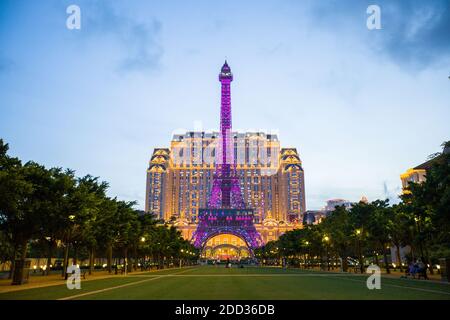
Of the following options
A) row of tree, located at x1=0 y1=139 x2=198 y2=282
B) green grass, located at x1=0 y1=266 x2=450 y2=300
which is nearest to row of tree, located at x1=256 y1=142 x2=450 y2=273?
green grass, located at x1=0 y1=266 x2=450 y2=300

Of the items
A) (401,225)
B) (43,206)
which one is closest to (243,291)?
(43,206)

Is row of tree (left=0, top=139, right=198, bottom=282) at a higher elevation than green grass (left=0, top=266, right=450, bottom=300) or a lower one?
higher

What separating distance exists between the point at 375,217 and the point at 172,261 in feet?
293

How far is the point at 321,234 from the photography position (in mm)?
75250

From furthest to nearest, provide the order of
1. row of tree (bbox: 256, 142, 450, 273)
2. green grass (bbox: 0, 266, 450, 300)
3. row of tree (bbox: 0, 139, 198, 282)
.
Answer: row of tree (bbox: 256, 142, 450, 273), row of tree (bbox: 0, 139, 198, 282), green grass (bbox: 0, 266, 450, 300)

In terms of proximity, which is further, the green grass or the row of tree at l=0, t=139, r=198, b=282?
the row of tree at l=0, t=139, r=198, b=282

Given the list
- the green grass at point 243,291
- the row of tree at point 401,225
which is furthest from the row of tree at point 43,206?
the row of tree at point 401,225

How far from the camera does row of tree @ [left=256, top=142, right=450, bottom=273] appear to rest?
1283 inches

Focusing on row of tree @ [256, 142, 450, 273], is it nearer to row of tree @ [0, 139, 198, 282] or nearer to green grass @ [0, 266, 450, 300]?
green grass @ [0, 266, 450, 300]

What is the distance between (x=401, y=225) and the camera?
52.8 metres

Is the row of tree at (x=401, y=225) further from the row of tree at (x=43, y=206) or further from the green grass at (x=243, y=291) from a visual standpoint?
the row of tree at (x=43, y=206)

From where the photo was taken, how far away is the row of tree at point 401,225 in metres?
32.6
